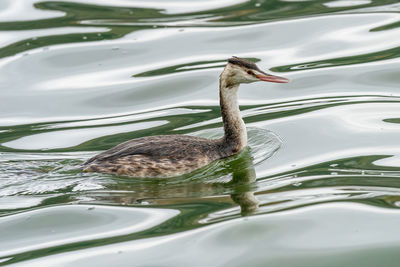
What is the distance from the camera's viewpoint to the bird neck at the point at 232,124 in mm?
9516

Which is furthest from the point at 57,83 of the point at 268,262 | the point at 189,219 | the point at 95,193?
the point at 268,262

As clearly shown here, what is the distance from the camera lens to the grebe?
8.80 meters

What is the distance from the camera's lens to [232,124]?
9.56 meters

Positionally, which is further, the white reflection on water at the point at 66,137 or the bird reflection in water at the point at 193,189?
the white reflection on water at the point at 66,137

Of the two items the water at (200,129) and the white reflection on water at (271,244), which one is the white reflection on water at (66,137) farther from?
the white reflection on water at (271,244)

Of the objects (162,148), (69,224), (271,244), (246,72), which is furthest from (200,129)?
(271,244)

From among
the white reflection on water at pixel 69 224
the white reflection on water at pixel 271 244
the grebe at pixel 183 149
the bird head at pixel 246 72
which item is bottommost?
the white reflection on water at pixel 271 244

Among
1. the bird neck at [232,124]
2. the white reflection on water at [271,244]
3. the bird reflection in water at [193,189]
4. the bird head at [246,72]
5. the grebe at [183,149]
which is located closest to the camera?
the white reflection on water at [271,244]

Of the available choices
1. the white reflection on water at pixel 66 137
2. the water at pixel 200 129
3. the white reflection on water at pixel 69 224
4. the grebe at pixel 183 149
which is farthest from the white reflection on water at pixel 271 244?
the white reflection on water at pixel 66 137

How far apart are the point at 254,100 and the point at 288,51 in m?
1.83

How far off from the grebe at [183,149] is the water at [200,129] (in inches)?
4.9

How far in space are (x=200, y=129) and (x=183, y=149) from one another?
1.59 m

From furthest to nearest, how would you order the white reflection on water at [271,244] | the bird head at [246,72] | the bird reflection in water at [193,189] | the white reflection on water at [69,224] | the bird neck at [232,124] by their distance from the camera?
the bird neck at [232,124] < the bird head at [246,72] < the bird reflection in water at [193,189] < the white reflection on water at [69,224] < the white reflection on water at [271,244]

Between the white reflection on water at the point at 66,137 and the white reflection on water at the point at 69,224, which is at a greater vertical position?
the white reflection on water at the point at 66,137
